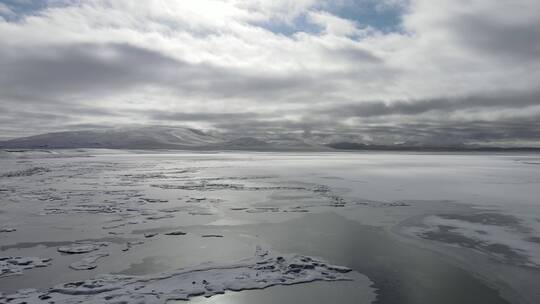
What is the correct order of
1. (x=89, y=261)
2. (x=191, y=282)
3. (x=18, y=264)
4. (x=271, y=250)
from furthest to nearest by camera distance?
(x=271, y=250) < (x=89, y=261) < (x=18, y=264) < (x=191, y=282)

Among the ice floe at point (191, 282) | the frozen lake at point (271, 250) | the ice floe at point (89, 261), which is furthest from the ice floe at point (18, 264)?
the ice floe at point (191, 282)

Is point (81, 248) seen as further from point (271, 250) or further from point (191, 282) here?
point (271, 250)

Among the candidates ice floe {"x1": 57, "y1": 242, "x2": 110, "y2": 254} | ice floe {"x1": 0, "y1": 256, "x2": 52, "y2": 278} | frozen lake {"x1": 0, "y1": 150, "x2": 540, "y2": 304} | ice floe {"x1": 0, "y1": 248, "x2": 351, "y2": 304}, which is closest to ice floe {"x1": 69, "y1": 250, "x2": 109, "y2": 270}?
frozen lake {"x1": 0, "y1": 150, "x2": 540, "y2": 304}

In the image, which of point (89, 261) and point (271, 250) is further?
point (271, 250)

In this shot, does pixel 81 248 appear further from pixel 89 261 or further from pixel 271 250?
pixel 271 250

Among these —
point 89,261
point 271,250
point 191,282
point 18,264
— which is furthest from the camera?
point 271,250

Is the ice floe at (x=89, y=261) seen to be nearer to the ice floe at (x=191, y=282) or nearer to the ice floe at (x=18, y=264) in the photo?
the ice floe at (x=18, y=264)

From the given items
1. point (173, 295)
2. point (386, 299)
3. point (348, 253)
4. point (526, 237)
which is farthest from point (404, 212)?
point (173, 295)

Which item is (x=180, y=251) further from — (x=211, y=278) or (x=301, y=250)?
(x=301, y=250)

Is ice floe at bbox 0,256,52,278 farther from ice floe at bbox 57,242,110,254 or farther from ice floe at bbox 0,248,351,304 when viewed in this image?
ice floe at bbox 0,248,351,304

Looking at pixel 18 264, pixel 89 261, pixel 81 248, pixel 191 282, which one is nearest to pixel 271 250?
pixel 191 282

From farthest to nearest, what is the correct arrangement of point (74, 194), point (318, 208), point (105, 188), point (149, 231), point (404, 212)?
point (105, 188) < point (74, 194) < point (318, 208) < point (404, 212) < point (149, 231)
